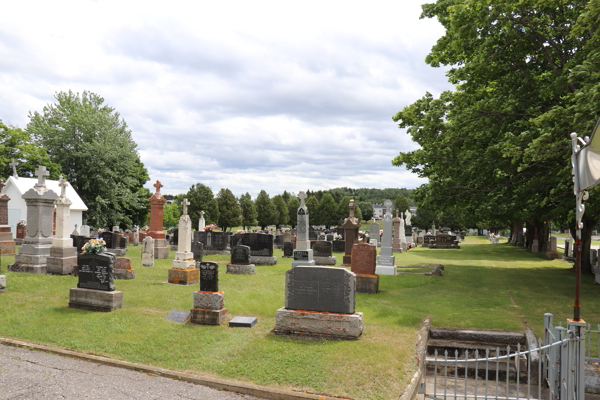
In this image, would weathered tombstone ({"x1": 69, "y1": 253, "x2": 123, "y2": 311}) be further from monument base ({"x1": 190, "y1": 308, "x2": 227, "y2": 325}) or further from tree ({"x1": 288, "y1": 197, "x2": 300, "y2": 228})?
tree ({"x1": 288, "y1": 197, "x2": 300, "y2": 228})

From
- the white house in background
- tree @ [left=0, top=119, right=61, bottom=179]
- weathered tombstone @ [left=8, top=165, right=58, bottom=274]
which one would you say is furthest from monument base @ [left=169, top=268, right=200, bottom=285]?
tree @ [left=0, top=119, right=61, bottom=179]

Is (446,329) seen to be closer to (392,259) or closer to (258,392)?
(258,392)

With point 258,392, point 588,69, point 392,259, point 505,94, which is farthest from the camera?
point 392,259

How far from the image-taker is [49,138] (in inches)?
1548

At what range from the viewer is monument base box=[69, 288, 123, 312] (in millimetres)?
10117

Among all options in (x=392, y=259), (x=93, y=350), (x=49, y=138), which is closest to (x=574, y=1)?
(x=392, y=259)

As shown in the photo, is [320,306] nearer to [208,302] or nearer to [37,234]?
[208,302]

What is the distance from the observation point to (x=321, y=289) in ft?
28.4

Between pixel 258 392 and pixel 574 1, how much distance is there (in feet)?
51.0

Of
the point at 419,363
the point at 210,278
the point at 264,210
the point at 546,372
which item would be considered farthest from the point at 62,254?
the point at 264,210

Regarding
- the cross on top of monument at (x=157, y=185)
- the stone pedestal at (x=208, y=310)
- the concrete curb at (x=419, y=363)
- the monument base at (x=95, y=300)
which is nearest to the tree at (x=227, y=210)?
the cross on top of monument at (x=157, y=185)

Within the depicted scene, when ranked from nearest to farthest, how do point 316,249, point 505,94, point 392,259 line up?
point 505,94
point 392,259
point 316,249

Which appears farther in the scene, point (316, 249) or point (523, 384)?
point (316, 249)

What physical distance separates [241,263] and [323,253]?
6327 millimetres
